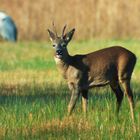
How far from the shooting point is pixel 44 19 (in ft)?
96.3

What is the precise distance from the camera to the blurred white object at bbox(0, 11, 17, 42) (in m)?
28.9

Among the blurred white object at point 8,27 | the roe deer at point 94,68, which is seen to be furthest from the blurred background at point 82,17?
the roe deer at point 94,68

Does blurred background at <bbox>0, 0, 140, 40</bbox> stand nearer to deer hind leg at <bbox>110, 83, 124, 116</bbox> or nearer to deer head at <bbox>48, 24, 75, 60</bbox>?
deer hind leg at <bbox>110, 83, 124, 116</bbox>

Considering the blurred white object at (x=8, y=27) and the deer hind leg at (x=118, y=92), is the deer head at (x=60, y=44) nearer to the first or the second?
the deer hind leg at (x=118, y=92)

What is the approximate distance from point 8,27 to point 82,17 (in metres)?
2.92

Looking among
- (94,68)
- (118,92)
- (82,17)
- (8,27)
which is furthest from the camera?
(8,27)

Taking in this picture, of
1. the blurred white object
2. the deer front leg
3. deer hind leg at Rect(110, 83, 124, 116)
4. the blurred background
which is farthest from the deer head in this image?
the blurred white object

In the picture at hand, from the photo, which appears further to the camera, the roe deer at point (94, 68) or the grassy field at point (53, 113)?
the roe deer at point (94, 68)

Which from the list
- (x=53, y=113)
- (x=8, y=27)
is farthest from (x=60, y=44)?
(x=8, y=27)

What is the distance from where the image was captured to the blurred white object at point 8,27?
1138 inches

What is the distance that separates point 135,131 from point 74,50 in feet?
48.8

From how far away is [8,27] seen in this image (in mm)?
29766

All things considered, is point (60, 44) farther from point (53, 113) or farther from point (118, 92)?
point (118, 92)

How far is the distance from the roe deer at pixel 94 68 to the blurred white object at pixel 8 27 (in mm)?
18614
